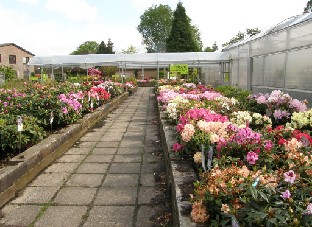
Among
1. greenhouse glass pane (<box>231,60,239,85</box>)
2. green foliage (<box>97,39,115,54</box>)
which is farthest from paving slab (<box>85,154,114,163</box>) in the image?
green foliage (<box>97,39,115,54</box>)

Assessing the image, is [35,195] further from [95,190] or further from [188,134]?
[188,134]

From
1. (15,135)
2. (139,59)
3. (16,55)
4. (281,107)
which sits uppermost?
(16,55)

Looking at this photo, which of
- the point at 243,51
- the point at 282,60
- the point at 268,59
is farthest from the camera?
the point at 243,51

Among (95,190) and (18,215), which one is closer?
(18,215)

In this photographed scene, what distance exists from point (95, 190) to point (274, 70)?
7691mm

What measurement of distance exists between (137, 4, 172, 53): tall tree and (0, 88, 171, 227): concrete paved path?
6073 cm

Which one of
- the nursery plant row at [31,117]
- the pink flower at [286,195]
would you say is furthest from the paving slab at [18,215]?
the pink flower at [286,195]

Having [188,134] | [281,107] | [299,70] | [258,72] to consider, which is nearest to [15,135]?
[188,134]

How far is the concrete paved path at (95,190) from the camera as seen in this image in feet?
9.61

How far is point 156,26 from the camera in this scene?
6525cm

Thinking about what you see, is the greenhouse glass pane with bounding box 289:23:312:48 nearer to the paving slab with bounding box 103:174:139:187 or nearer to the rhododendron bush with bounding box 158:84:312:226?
the rhododendron bush with bounding box 158:84:312:226

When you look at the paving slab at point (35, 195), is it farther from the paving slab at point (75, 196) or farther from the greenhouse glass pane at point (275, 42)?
the greenhouse glass pane at point (275, 42)

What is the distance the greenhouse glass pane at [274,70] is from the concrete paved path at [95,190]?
16.4 ft

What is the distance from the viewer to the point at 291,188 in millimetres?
1927
